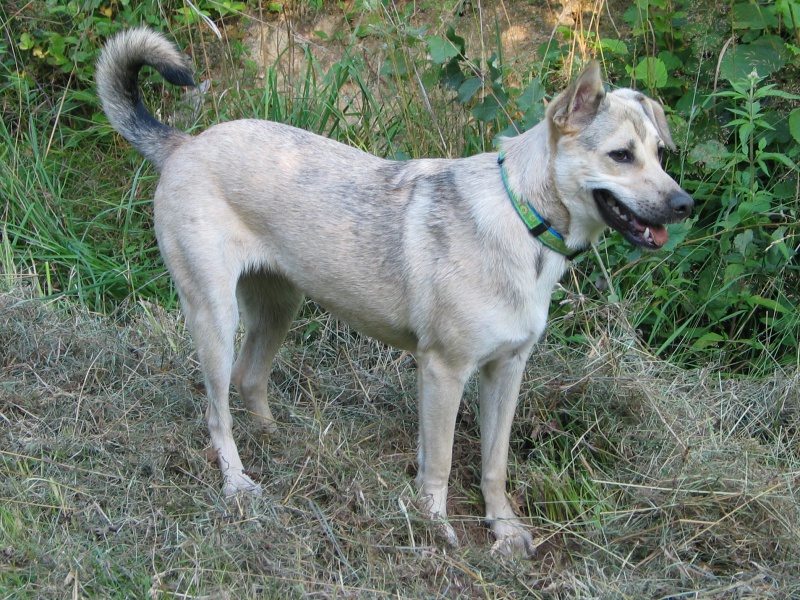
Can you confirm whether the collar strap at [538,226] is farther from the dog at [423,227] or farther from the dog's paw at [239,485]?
the dog's paw at [239,485]

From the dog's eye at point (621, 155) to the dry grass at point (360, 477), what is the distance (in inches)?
41.5

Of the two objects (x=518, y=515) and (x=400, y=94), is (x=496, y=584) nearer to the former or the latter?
(x=518, y=515)

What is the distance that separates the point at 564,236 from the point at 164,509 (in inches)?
71.6

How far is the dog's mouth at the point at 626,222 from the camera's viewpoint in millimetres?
3170

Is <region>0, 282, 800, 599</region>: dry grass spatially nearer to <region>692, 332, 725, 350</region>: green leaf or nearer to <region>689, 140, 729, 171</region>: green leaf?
<region>692, 332, 725, 350</region>: green leaf

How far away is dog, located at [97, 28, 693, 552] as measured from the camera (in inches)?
125

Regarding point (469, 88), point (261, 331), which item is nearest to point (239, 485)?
point (261, 331)

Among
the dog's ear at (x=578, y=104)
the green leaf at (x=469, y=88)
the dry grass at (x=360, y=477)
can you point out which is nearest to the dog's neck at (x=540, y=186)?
the dog's ear at (x=578, y=104)

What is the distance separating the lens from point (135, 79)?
3893mm

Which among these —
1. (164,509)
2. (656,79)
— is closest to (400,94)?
(656,79)

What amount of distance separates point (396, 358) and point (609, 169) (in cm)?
171

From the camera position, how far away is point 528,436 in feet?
12.9

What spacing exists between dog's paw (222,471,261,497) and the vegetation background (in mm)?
67

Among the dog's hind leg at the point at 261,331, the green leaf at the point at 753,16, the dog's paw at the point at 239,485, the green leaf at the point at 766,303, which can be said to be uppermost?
the green leaf at the point at 753,16
